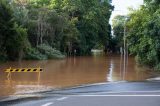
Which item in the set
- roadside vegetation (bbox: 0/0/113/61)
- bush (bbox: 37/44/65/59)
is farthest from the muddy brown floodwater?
bush (bbox: 37/44/65/59)

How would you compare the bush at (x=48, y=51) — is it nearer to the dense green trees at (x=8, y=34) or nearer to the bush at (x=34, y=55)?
the bush at (x=34, y=55)

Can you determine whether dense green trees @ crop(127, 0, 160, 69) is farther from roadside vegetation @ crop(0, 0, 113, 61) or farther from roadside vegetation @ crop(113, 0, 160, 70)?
roadside vegetation @ crop(0, 0, 113, 61)

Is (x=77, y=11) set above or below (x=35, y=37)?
above

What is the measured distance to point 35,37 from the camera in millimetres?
68625

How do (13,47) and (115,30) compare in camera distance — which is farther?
(115,30)

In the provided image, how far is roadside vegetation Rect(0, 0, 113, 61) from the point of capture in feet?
169

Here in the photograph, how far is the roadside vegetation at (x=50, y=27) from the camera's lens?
51481mm

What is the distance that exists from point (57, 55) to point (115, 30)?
6464 centimetres

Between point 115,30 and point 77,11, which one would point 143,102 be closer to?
point 77,11

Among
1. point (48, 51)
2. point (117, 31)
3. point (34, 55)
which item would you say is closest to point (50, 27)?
point (48, 51)

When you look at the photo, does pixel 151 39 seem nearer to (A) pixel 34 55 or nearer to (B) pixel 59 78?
(B) pixel 59 78

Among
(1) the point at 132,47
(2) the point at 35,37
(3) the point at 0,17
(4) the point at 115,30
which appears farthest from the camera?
(4) the point at 115,30

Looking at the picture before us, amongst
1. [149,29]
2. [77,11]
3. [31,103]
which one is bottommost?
[31,103]

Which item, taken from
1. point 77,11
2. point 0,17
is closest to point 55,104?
point 0,17
